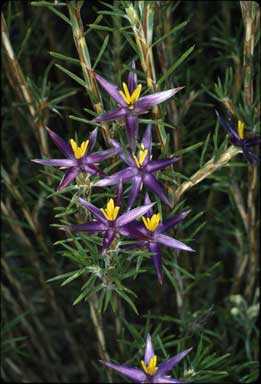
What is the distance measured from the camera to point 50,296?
148 cm

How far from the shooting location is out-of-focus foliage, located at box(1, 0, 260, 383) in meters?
0.99

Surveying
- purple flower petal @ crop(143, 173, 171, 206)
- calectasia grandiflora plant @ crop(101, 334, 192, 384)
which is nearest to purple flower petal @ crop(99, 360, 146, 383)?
calectasia grandiflora plant @ crop(101, 334, 192, 384)

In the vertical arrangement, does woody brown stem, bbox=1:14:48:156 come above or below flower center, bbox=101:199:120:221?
above

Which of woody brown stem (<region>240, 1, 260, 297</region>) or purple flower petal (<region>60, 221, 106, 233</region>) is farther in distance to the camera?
woody brown stem (<region>240, 1, 260, 297</region>)

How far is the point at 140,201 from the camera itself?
1161 mm

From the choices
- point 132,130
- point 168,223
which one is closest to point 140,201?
point 168,223

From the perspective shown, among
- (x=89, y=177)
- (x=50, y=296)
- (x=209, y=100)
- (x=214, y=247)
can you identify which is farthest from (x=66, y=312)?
(x=89, y=177)

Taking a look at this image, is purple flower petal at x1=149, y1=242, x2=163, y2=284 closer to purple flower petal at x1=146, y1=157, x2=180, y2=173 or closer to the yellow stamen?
purple flower petal at x1=146, y1=157, x2=180, y2=173

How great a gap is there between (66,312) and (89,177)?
0.83 metres

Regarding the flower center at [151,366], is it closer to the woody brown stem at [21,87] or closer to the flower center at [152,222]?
the flower center at [152,222]

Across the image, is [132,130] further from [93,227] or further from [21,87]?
[21,87]

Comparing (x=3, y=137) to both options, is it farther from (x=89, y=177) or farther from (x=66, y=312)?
(x=89, y=177)

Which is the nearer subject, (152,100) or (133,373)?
(152,100)

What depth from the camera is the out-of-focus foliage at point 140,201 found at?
3.24 ft
